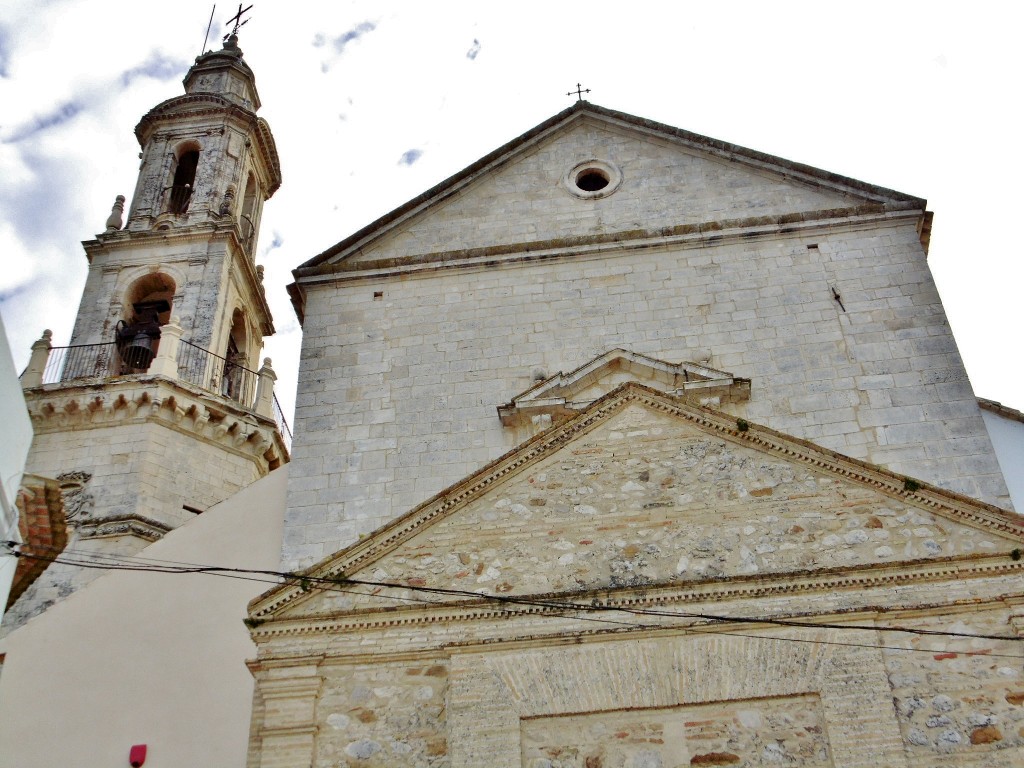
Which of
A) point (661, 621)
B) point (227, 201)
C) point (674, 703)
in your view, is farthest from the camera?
point (227, 201)

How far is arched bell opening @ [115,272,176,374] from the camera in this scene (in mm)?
21406

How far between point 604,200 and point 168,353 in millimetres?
9287

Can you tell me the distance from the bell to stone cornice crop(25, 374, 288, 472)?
1523 mm

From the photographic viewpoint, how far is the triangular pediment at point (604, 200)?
14.6m

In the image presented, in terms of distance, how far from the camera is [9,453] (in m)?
9.23

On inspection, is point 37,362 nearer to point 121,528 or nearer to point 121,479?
point 121,479

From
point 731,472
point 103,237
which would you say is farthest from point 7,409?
point 103,237

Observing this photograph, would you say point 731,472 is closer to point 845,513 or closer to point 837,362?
point 845,513

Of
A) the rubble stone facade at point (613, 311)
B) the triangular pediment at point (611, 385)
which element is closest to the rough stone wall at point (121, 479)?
the rubble stone facade at point (613, 311)

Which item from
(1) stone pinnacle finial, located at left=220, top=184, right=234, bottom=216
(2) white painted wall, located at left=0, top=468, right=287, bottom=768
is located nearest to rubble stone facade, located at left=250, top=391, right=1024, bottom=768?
(2) white painted wall, located at left=0, top=468, right=287, bottom=768

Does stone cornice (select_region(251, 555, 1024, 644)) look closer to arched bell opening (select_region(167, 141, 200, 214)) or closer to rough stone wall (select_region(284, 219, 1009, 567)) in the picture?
rough stone wall (select_region(284, 219, 1009, 567))

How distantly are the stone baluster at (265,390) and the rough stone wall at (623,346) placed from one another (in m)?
7.10

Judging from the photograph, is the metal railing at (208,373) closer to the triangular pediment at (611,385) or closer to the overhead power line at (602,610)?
the triangular pediment at (611,385)

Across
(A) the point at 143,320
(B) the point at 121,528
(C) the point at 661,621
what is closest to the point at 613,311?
(C) the point at 661,621
